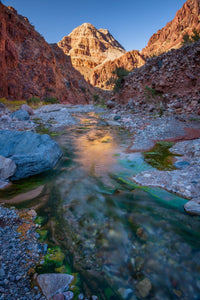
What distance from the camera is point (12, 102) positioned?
67.4ft

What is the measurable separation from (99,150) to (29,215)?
11.2 ft

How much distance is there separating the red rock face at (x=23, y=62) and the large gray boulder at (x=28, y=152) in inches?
750

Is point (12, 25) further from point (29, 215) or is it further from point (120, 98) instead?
point (29, 215)

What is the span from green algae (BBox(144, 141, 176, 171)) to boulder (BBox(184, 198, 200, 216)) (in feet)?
4.36

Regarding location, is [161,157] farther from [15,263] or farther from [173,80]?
[173,80]

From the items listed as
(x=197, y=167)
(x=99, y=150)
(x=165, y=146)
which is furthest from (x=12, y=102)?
(x=197, y=167)

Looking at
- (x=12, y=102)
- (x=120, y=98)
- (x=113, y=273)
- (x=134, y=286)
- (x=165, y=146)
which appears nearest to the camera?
(x=134, y=286)

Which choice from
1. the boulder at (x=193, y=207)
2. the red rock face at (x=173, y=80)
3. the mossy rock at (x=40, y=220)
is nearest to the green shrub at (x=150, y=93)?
the red rock face at (x=173, y=80)

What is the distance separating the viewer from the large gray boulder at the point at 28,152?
366 cm

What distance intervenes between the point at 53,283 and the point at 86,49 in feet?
420

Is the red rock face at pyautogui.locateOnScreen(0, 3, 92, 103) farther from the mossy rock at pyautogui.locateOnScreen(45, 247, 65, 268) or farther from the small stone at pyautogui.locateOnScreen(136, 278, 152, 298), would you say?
the small stone at pyautogui.locateOnScreen(136, 278, 152, 298)

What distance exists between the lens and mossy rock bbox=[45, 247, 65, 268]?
1.72m

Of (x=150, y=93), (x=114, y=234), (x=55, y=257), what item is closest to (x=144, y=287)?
(x=114, y=234)

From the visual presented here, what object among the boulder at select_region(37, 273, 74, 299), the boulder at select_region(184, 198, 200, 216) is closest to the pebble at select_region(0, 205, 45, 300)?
the boulder at select_region(37, 273, 74, 299)
